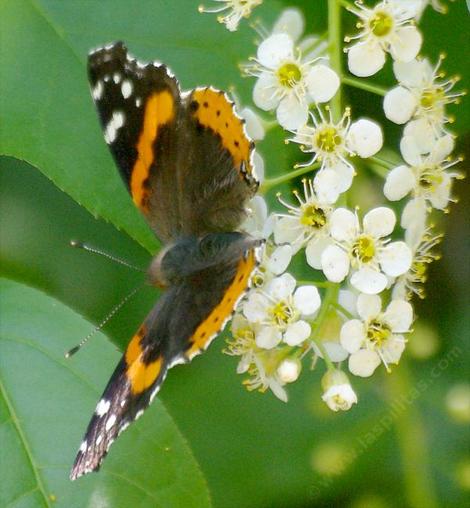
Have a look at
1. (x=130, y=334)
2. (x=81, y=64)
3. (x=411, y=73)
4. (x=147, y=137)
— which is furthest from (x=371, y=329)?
(x=130, y=334)

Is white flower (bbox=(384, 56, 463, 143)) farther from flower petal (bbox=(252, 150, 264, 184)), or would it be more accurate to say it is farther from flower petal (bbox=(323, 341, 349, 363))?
flower petal (bbox=(323, 341, 349, 363))

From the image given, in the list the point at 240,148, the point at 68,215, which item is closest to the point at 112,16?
the point at 240,148

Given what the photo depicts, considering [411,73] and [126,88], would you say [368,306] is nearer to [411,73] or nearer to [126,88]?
[411,73]

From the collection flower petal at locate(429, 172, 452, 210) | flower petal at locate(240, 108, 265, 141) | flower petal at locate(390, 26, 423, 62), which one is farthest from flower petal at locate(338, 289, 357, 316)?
flower petal at locate(390, 26, 423, 62)

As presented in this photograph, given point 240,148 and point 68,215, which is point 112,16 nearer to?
point 240,148

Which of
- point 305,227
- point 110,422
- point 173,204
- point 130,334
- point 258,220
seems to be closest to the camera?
point 110,422

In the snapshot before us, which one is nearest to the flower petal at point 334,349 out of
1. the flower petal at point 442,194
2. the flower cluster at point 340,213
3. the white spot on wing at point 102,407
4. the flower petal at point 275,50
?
Answer: the flower cluster at point 340,213
